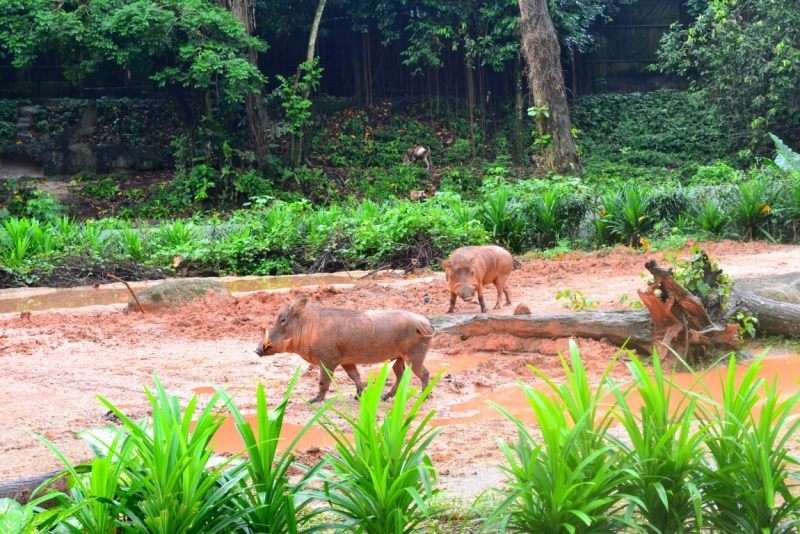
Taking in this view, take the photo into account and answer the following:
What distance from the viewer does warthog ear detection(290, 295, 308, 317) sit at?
5457mm

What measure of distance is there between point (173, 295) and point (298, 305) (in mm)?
4560

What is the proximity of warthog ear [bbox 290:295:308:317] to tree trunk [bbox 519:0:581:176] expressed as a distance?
578 inches

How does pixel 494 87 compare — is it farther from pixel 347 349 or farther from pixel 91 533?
pixel 91 533

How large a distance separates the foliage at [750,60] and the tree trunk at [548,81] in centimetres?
557

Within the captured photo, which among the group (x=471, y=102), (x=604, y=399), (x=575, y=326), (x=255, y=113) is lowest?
(x=604, y=399)

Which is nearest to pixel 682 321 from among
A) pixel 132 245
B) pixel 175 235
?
pixel 132 245

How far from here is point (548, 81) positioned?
765 inches

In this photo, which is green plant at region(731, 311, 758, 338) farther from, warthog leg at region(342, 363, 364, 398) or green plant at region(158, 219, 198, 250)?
green plant at region(158, 219, 198, 250)

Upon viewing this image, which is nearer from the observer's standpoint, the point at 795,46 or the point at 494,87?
the point at 795,46

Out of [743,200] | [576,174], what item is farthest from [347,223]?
[576,174]

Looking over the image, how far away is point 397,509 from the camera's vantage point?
9.93ft

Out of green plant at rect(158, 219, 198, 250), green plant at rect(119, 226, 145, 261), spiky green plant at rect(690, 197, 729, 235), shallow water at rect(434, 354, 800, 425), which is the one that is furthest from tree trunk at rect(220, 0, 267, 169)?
shallow water at rect(434, 354, 800, 425)

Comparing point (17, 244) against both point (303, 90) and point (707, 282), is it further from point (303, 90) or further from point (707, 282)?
point (303, 90)

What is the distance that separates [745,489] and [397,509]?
1.27m
